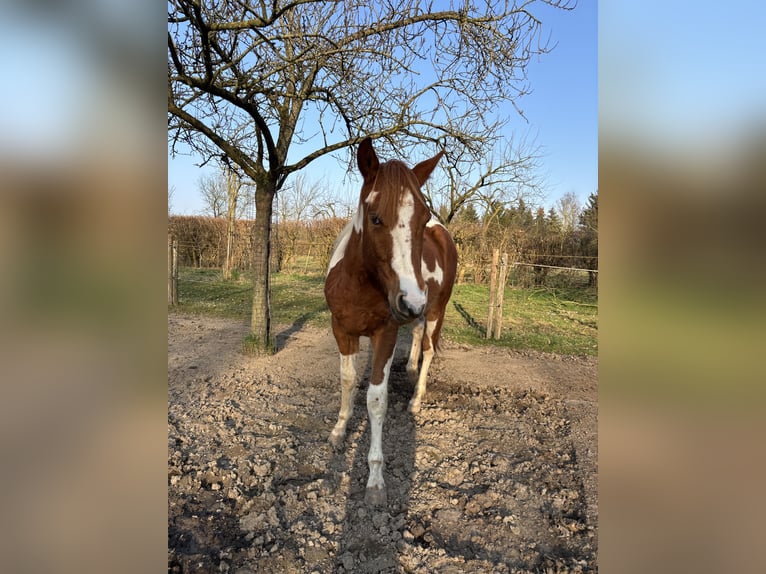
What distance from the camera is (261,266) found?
6.01 m

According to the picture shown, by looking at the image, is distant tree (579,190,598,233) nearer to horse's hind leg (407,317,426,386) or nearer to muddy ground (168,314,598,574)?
muddy ground (168,314,598,574)

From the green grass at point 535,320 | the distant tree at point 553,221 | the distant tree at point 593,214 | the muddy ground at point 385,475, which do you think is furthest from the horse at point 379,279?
the distant tree at point 553,221

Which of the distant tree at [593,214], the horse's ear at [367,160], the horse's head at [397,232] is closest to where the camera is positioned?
the distant tree at [593,214]

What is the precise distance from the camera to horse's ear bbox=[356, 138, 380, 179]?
244 cm

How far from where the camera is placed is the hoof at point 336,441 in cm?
335

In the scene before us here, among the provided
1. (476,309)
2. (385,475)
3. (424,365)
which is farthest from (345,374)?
(476,309)

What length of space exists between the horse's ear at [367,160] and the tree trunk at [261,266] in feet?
12.6

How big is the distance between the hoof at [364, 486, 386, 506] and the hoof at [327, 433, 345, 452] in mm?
682

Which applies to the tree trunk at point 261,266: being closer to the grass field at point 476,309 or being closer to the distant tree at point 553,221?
the grass field at point 476,309

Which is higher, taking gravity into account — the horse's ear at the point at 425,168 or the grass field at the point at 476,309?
the horse's ear at the point at 425,168
